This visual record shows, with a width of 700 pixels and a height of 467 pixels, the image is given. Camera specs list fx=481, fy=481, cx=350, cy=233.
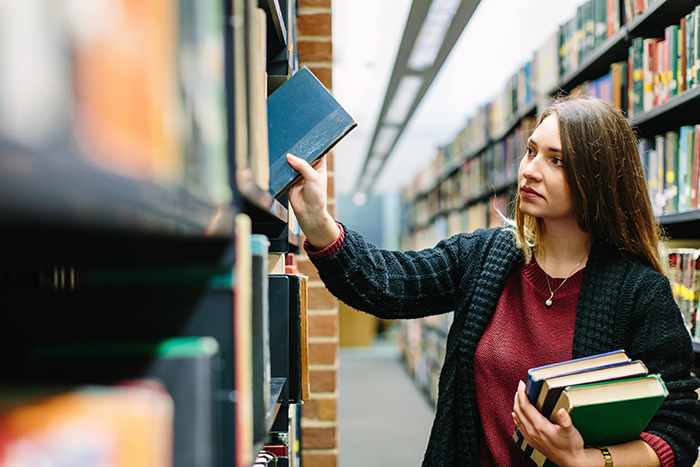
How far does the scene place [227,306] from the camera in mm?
403

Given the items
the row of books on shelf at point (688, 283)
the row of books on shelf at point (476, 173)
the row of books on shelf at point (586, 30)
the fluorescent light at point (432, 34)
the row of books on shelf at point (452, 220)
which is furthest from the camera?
the row of books on shelf at point (452, 220)

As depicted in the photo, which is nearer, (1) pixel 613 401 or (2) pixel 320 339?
(1) pixel 613 401

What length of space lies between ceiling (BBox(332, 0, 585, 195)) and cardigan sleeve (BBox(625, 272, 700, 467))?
2.06 metres

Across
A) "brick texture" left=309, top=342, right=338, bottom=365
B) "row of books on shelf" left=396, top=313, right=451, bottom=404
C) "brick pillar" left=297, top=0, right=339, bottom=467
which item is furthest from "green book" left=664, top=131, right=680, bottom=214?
"row of books on shelf" left=396, top=313, right=451, bottom=404

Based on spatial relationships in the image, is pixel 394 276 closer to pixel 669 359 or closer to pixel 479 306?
pixel 479 306

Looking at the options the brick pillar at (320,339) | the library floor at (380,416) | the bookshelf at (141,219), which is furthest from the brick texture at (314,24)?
the library floor at (380,416)

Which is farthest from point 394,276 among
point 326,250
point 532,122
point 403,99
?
point 403,99

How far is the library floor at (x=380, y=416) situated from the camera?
3031 mm

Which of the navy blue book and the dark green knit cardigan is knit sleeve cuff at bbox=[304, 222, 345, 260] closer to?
the dark green knit cardigan

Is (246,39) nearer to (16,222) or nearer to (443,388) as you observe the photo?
(16,222)

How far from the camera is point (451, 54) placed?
351 centimetres

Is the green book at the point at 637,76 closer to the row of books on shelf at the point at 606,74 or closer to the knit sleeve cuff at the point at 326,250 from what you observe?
the row of books on shelf at the point at 606,74

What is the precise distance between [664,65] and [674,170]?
12.3 inches

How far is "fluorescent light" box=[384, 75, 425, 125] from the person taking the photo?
141 inches
